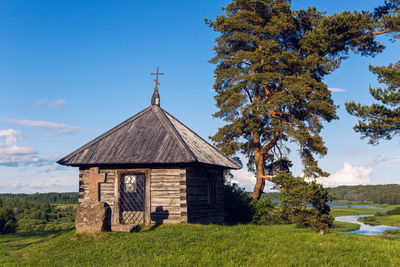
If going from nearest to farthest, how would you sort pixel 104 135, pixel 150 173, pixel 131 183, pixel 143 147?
pixel 150 173, pixel 143 147, pixel 131 183, pixel 104 135

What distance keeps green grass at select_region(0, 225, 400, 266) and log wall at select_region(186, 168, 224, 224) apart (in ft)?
8.38

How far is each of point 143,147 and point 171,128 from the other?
206cm

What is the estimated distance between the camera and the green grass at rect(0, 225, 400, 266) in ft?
35.6

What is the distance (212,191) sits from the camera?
64.9 ft

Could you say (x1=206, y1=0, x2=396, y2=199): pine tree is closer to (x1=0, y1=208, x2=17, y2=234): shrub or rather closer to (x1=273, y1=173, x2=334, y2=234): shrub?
(x1=273, y1=173, x2=334, y2=234): shrub

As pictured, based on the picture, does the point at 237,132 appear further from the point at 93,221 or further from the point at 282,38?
the point at 93,221

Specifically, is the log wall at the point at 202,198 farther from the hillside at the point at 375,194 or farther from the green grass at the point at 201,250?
the hillside at the point at 375,194

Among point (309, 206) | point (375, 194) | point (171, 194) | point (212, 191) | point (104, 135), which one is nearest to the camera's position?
point (171, 194)

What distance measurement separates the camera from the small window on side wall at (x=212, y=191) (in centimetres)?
1944

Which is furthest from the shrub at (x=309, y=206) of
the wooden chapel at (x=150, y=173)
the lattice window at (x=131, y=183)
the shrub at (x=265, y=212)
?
the lattice window at (x=131, y=183)

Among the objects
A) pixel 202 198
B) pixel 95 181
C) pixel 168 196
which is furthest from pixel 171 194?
pixel 95 181

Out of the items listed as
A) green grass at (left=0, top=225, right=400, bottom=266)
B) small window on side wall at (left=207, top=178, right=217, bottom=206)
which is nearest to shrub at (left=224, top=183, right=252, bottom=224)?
small window on side wall at (left=207, top=178, right=217, bottom=206)

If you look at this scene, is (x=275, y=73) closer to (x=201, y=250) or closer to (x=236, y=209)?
(x=236, y=209)

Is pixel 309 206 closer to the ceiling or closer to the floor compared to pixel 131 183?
closer to the floor
